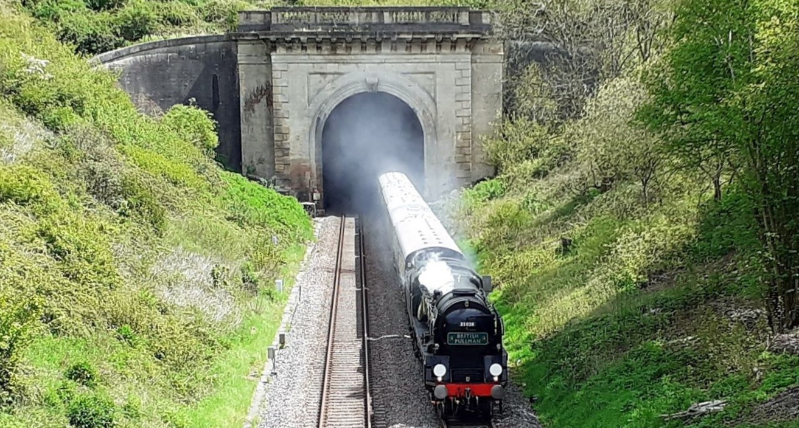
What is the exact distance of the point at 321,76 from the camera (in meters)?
37.2

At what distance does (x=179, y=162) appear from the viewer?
28.5m

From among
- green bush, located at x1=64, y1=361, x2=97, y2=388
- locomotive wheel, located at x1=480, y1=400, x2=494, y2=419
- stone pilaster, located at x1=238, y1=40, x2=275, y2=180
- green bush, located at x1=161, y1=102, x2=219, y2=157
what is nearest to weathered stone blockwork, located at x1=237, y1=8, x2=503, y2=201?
stone pilaster, located at x1=238, y1=40, x2=275, y2=180

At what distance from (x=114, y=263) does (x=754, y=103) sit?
43.0 feet

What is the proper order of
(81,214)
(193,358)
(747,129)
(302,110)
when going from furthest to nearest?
1. (302,110)
2. (81,214)
3. (193,358)
4. (747,129)

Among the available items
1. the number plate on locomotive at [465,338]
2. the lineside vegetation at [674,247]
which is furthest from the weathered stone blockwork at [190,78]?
the number plate on locomotive at [465,338]

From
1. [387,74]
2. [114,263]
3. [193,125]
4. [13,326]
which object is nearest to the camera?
[13,326]

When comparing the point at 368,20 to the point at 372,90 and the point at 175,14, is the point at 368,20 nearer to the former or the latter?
the point at 372,90

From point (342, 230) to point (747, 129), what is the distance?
909 inches

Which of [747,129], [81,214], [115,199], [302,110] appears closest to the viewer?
[747,129]

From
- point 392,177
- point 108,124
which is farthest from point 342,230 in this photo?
point 108,124

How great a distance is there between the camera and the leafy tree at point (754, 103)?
1267 centimetres

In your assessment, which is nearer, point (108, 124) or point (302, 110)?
point (108, 124)

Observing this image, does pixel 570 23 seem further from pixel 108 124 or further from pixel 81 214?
pixel 81 214

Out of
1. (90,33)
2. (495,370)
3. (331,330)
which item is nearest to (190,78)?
(90,33)
